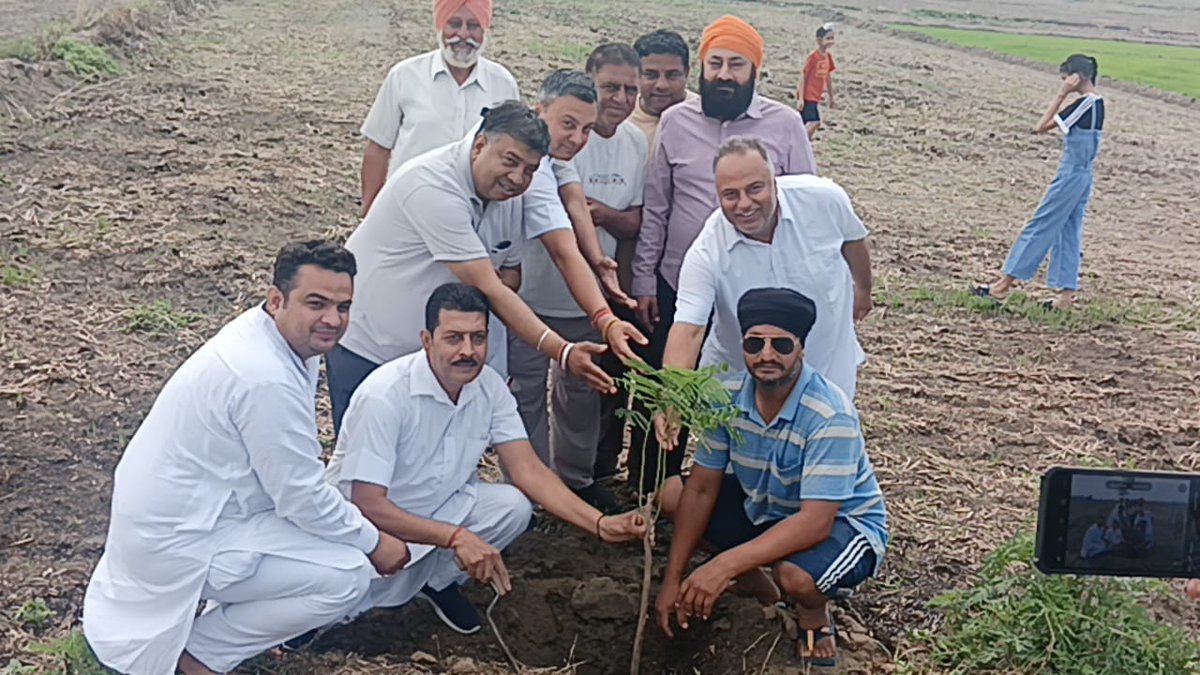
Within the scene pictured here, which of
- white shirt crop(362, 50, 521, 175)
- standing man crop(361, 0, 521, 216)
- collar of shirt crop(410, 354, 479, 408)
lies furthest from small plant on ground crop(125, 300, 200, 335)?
collar of shirt crop(410, 354, 479, 408)

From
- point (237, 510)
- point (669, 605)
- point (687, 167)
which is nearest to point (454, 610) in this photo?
point (669, 605)

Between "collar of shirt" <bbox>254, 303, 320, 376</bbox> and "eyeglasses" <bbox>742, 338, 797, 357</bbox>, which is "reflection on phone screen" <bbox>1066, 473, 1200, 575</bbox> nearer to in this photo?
"eyeglasses" <bbox>742, 338, 797, 357</bbox>

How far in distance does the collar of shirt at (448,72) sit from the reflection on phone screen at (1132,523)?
3148mm

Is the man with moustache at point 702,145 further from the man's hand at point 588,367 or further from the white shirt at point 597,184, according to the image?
the man's hand at point 588,367

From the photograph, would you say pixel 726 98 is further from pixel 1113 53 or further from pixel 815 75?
pixel 1113 53

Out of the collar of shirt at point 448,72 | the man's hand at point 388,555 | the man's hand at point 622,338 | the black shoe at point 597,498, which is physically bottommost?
the black shoe at point 597,498

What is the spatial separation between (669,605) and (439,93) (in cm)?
236

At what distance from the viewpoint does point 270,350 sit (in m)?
3.57

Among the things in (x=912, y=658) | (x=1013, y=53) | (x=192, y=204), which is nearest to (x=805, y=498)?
(x=912, y=658)

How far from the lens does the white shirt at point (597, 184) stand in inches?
189

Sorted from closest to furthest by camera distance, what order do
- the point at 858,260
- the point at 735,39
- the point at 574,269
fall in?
the point at 574,269 → the point at 858,260 → the point at 735,39

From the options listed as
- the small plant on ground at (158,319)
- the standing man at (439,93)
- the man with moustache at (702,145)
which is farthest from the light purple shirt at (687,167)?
the small plant on ground at (158,319)

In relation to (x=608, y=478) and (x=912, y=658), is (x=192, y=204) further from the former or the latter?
(x=912, y=658)

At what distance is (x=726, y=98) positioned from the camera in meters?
4.59
